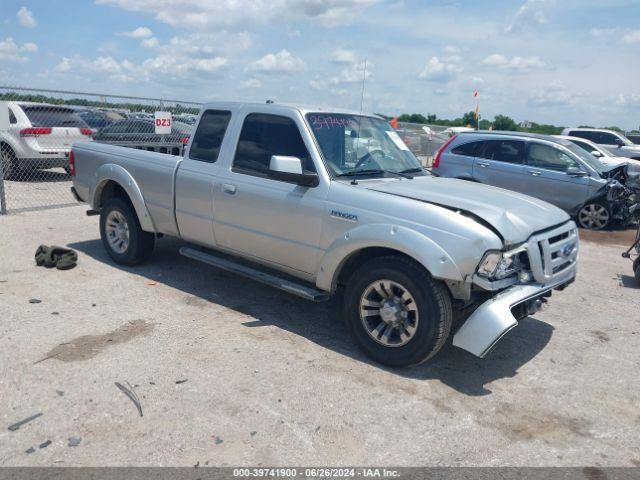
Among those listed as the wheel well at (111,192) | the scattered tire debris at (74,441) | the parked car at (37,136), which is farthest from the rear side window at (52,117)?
the scattered tire debris at (74,441)

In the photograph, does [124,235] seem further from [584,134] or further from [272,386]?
[584,134]

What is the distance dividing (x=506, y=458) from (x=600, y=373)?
1671mm

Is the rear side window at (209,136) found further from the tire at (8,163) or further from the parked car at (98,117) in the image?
the tire at (8,163)

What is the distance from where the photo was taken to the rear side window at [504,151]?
11.2 metres

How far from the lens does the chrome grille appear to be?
14.1 ft

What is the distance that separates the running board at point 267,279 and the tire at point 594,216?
7.83 meters

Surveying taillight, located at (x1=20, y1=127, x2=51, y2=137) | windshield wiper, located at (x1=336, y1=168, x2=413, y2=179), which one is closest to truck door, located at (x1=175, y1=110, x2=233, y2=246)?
windshield wiper, located at (x1=336, y1=168, x2=413, y2=179)

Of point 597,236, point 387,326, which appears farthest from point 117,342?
point 597,236

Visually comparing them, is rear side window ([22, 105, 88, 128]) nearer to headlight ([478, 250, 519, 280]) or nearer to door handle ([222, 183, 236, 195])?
door handle ([222, 183, 236, 195])

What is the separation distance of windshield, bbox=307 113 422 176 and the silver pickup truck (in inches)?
0.5

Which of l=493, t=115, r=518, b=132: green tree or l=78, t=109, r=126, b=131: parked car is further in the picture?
l=493, t=115, r=518, b=132: green tree

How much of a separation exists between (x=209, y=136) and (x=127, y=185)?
127 centimetres

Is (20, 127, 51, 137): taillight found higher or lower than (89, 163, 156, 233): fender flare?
higher

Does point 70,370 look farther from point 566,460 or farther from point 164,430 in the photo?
point 566,460
